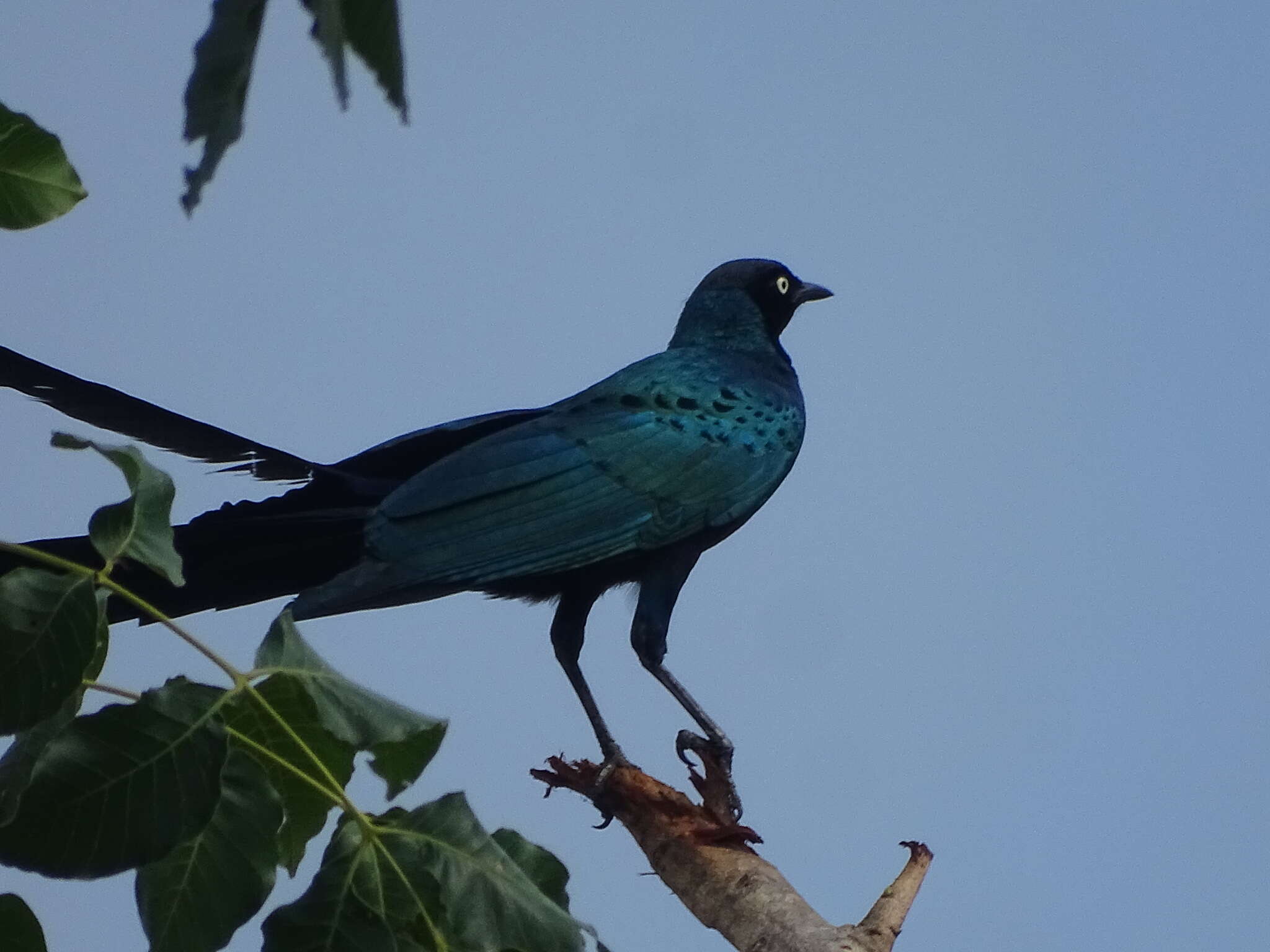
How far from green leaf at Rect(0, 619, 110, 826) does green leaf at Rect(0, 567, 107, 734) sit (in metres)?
0.01

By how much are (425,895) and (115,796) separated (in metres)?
0.28

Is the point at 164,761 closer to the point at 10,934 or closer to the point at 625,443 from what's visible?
the point at 10,934

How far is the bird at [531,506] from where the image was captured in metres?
2.56

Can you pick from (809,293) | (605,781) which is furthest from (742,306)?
(605,781)

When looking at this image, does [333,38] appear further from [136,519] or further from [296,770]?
[296,770]

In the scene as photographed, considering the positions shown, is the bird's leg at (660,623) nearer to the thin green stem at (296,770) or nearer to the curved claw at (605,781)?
the curved claw at (605,781)

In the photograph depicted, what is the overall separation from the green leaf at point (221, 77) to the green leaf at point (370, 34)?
0.25 ft

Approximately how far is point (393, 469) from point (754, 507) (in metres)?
0.85

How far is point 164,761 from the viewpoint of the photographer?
3.59 ft

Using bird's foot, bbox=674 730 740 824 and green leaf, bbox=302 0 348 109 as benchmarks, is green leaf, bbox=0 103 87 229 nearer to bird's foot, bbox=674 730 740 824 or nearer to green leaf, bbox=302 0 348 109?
green leaf, bbox=302 0 348 109

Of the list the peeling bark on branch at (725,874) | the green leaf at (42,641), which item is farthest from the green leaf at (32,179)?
the peeling bark on branch at (725,874)

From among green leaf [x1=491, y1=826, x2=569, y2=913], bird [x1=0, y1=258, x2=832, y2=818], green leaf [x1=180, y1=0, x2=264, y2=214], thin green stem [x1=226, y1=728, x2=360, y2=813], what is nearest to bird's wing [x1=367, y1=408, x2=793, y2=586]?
bird [x1=0, y1=258, x2=832, y2=818]

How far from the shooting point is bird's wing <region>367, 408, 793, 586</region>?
113 inches

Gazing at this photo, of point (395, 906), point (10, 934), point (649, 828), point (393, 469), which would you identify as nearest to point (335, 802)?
point (395, 906)
